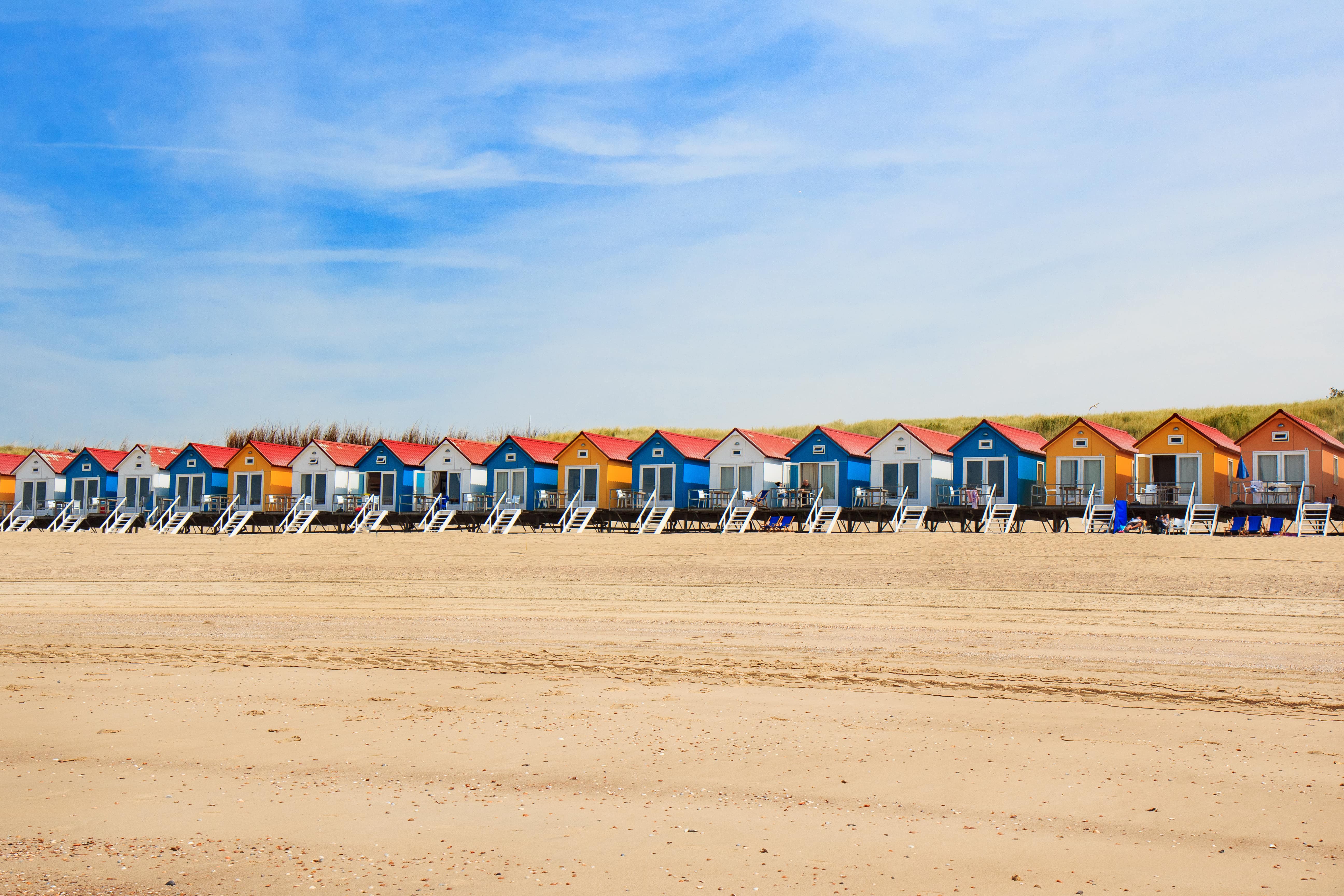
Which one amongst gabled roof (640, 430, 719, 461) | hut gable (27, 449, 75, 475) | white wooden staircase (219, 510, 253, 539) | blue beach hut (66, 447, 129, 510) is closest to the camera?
gabled roof (640, 430, 719, 461)

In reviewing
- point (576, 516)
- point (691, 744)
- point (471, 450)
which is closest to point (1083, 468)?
point (576, 516)

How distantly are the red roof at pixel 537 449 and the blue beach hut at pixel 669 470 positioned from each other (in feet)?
10.5

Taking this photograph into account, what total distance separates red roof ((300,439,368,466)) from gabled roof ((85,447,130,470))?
8.43 metres

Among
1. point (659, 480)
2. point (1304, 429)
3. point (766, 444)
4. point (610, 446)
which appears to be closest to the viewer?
point (1304, 429)

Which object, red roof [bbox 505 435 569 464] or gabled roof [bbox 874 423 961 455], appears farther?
red roof [bbox 505 435 569 464]

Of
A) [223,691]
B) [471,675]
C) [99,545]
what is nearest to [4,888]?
[223,691]

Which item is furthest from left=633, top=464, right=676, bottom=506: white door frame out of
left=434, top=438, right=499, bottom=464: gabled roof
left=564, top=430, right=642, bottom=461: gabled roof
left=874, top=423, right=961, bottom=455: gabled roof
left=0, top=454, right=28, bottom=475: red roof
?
left=0, top=454, right=28, bottom=475: red roof

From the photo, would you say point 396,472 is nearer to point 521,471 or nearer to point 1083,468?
point 521,471

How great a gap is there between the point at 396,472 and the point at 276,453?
5155mm

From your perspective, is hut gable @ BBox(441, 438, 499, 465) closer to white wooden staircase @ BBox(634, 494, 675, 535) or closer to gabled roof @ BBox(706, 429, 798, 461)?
white wooden staircase @ BBox(634, 494, 675, 535)

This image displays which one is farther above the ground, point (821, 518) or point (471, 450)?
point (471, 450)

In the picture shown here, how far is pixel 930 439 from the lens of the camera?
1214 inches

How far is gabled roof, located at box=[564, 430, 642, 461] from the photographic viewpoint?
33969 mm

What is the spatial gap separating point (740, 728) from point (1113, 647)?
5377 millimetres
